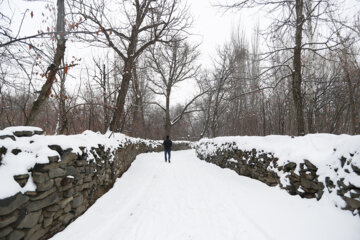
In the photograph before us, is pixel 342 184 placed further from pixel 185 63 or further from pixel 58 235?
pixel 185 63

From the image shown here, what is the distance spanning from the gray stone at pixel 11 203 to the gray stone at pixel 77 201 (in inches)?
44.2

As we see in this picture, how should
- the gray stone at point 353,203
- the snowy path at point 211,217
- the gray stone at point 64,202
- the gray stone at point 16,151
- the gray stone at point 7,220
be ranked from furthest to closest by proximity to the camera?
the gray stone at point 64,202 → the snowy path at point 211,217 → the gray stone at point 353,203 → the gray stone at point 16,151 → the gray stone at point 7,220

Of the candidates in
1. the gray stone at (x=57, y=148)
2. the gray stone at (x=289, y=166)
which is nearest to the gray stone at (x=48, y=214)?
the gray stone at (x=57, y=148)

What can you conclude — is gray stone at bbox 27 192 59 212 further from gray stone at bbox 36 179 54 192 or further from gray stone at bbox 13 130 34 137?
gray stone at bbox 13 130 34 137

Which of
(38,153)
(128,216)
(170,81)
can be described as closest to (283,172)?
(128,216)

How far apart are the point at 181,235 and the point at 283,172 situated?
268cm

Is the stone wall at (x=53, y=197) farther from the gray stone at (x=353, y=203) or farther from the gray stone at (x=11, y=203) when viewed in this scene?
the gray stone at (x=353, y=203)

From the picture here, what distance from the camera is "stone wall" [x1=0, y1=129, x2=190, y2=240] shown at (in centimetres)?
184

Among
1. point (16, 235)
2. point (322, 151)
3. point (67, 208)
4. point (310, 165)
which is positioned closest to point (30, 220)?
point (16, 235)

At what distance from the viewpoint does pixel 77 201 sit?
307 cm

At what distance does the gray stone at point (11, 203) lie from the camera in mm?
1688

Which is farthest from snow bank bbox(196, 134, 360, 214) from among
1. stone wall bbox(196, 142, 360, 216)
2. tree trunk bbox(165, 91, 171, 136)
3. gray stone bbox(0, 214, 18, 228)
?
tree trunk bbox(165, 91, 171, 136)

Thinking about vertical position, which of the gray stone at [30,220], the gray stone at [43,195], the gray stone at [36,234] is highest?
the gray stone at [43,195]

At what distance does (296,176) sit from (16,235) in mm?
4364
